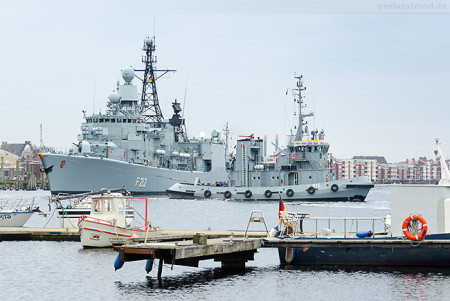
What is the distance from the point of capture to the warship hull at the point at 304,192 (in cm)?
8462

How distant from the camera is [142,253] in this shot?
1086 inches

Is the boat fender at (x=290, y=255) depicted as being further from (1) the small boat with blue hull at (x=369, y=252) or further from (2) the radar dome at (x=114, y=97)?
(2) the radar dome at (x=114, y=97)

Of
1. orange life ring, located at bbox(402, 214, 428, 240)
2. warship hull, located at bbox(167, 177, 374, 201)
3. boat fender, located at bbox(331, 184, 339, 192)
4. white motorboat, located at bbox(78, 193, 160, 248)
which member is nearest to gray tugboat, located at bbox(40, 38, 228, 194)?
warship hull, located at bbox(167, 177, 374, 201)

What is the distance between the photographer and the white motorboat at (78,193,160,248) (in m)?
37.2

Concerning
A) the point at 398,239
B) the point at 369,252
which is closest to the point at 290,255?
the point at 369,252

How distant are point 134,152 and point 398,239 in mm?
78242

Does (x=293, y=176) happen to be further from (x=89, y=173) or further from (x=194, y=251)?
(x=194, y=251)

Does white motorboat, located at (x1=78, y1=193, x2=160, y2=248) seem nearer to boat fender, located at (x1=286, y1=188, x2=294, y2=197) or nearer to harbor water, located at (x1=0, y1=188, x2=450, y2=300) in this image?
harbor water, located at (x1=0, y1=188, x2=450, y2=300)

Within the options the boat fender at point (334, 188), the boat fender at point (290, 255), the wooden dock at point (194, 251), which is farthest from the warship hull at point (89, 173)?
the boat fender at point (290, 255)

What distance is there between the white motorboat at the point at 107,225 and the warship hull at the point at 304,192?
48.0 meters

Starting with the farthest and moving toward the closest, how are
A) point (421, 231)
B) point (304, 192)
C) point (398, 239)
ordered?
point (304, 192)
point (398, 239)
point (421, 231)

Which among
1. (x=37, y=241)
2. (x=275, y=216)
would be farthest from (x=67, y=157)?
A: (x=37, y=241)

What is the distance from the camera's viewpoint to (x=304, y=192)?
84.8 m

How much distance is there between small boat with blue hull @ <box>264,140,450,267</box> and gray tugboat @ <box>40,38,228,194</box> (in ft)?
227
